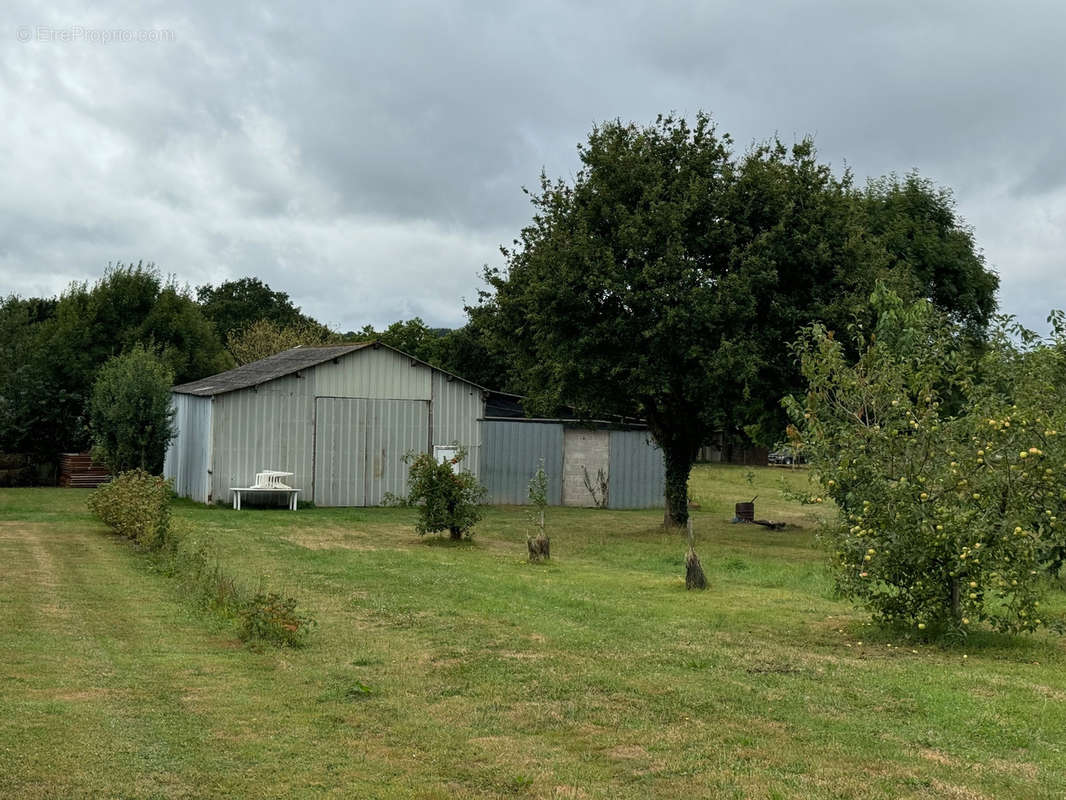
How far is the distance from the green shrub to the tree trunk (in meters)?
12.0

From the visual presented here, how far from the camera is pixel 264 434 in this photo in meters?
31.4

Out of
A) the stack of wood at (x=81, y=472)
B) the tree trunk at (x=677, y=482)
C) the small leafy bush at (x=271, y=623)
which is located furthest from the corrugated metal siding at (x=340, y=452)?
the small leafy bush at (x=271, y=623)

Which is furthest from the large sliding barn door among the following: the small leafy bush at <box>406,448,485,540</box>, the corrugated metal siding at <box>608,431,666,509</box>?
the small leafy bush at <box>406,448,485,540</box>

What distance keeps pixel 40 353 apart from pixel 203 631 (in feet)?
110

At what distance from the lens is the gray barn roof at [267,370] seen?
31.4m

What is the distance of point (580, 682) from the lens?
9258 millimetres

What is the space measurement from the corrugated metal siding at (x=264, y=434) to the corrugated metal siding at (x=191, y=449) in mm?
439

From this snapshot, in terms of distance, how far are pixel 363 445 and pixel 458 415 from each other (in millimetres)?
3214

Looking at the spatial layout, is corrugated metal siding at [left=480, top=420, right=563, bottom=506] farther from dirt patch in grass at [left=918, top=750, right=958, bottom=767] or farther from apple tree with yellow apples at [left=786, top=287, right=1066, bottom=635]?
dirt patch in grass at [left=918, top=750, right=958, bottom=767]

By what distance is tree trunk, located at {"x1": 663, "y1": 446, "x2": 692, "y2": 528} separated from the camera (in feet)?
89.2

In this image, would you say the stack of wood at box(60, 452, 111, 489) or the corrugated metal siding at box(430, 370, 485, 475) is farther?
the stack of wood at box(60, 452, 111, 489)

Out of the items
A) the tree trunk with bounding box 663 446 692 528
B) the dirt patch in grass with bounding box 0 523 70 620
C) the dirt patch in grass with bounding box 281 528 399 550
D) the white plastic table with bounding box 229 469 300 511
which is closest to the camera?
the dirt patch in grass with bounding box 0 523 70 620

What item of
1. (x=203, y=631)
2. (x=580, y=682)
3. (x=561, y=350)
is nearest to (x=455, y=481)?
(x=561, y=350)

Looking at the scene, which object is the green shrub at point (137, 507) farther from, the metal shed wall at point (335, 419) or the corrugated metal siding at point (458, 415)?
the corrugated metal siding at point (458, 415)
